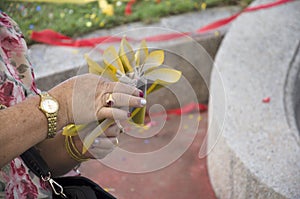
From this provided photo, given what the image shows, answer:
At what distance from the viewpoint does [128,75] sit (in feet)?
4.30

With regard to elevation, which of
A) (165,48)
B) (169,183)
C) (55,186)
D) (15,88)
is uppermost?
(15,88)

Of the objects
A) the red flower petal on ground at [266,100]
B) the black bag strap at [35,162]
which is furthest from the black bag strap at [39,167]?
the red flower petal on ground at [266,100]

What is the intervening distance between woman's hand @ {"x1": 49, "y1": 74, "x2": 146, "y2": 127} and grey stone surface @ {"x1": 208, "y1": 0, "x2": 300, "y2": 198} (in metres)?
0.59

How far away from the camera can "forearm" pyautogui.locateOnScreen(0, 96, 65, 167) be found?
1.18m

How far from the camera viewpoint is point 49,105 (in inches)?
48.1

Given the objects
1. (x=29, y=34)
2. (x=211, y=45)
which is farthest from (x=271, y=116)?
(x=29, y=34)

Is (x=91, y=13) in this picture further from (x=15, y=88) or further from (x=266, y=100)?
(x=15, y=88)

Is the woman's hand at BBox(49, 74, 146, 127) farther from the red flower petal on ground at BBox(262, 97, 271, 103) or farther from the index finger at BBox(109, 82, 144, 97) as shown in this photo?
the red flower petal on ground at BBox(262, 97, 271, 103)

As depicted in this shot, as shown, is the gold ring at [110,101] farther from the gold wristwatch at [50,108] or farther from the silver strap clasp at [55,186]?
the silver strap clasp at [55,186]

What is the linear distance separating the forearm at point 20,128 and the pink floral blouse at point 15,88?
0.15 m

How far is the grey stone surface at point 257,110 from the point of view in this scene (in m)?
2.07

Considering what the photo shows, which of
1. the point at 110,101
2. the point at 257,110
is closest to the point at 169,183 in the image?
the point at 257,110

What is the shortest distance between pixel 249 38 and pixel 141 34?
0.57 meters

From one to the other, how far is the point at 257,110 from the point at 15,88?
1282 millimetres
